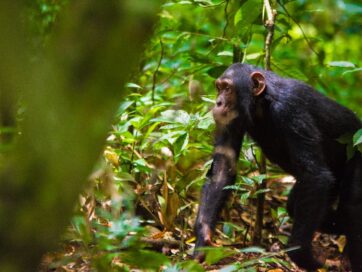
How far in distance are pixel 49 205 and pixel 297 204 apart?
3898mm

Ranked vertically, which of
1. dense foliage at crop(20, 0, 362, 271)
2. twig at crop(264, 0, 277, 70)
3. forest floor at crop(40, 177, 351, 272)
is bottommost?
forest floor at crop(40, 177, 351, 272)

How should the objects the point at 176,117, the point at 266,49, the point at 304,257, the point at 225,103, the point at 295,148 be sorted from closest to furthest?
1. the point at 304,257
2. the point at 295,148
3. the point at 225,103
4. the point at 176,117
5. the point at 266,49

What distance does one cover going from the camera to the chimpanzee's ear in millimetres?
5703

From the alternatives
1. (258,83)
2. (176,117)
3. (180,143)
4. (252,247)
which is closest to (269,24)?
(258,83)

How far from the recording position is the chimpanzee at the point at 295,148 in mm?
5246

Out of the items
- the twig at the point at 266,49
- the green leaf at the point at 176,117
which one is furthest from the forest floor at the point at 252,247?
the green leaf at the point at 176,117

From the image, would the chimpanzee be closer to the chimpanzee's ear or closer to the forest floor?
the chimpanzee's ear

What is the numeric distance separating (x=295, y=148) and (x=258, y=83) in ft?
2.38

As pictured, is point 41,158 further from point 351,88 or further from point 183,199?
point 351,88

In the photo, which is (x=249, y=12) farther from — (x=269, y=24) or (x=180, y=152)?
(x=180, y=152)

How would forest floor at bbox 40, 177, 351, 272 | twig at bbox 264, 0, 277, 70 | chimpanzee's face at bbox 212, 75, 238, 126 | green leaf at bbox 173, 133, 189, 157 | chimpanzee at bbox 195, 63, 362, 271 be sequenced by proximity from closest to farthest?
forest floor at bbox 40, 177, 351, 272 → chimpanzee at bbox 195, 63, 362, 271 → green leaf at bbox 173, 133, 189, 157 → chimpanzee's face at bbox 212, 75, 238, 126 → twig at bbox 264, 0, 277, 70

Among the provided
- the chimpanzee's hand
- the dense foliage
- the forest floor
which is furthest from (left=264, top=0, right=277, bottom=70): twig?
the chimpanzee's hand

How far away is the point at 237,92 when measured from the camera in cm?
577

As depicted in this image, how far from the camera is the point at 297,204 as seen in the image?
17.1ft
